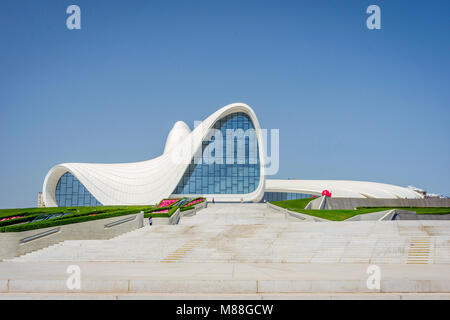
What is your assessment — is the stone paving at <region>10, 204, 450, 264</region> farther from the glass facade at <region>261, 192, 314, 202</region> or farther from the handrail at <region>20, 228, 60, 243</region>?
the glass facade at <region>261, 192, 314, 202</region>

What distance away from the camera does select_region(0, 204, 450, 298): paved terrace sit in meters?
8.10

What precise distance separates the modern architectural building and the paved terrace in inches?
1028

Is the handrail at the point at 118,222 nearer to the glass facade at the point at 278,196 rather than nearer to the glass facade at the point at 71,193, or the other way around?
the glass facade at the point at 71,193

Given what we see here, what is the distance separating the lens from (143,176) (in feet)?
148

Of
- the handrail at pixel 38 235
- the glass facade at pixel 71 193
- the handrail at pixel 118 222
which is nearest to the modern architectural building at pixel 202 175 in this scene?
the glass facade at pixel 71 193

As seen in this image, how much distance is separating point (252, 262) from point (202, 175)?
35.2m

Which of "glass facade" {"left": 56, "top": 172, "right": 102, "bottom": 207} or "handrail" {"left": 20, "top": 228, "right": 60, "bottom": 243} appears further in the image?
"glass facade" {"left": 56, "top": 172, "right": 102, "bottom": 207}

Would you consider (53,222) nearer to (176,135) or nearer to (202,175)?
(202,175)

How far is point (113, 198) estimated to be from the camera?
4256 centimetres

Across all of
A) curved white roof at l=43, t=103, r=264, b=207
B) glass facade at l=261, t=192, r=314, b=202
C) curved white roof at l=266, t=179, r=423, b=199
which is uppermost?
curved white roof at l=43, t=103, r=264, b=207

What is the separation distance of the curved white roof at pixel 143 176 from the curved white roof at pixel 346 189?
5.09 metres

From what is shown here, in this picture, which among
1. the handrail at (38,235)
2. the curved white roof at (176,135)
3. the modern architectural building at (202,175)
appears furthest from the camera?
the curved white roof at (176,135)

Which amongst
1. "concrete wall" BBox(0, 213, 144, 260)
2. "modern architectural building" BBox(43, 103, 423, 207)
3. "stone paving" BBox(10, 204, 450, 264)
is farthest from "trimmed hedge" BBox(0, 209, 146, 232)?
"modern architectural building" BBox(43, 103, 423, 207)

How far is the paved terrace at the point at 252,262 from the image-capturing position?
8.10 m
